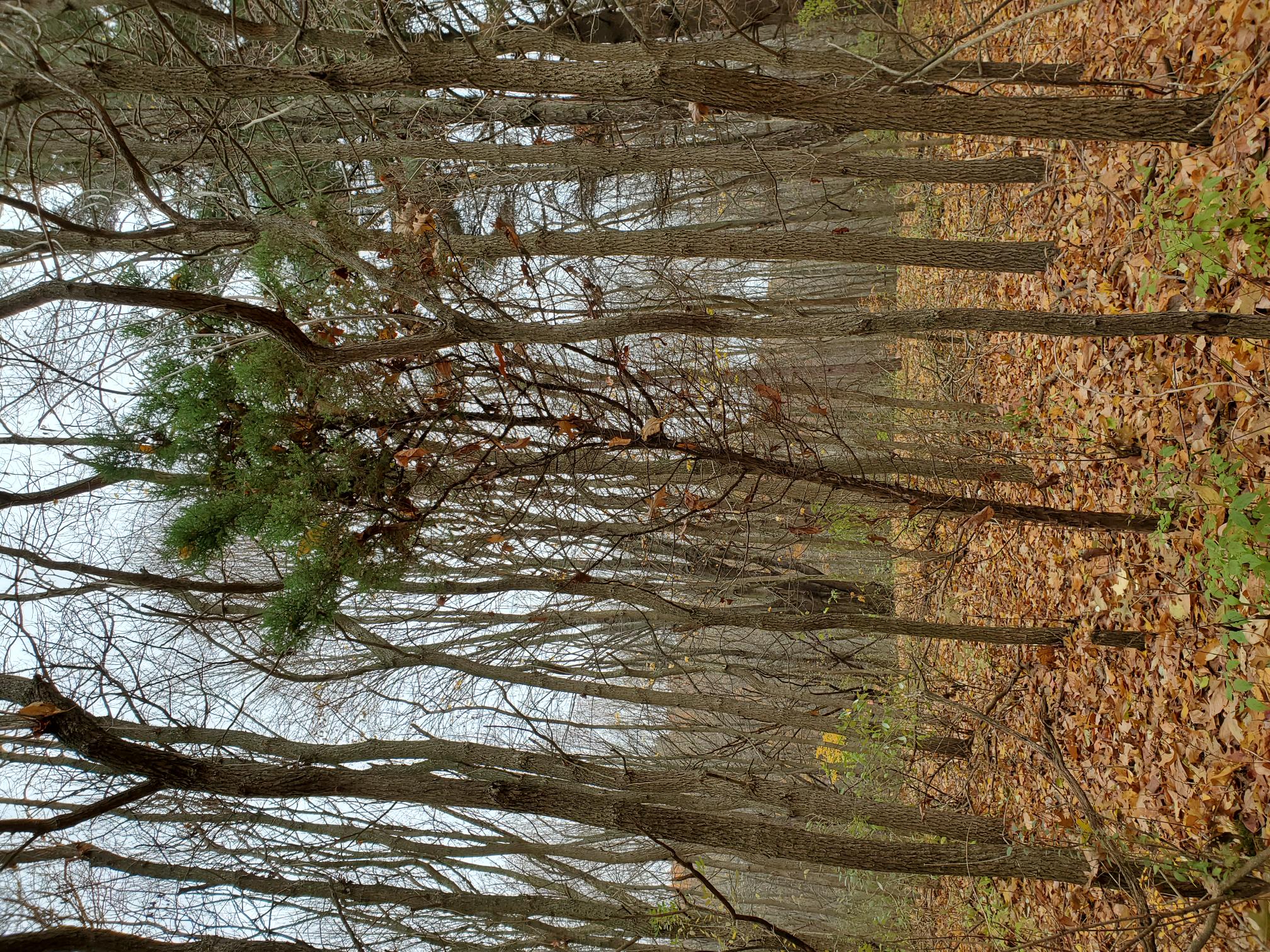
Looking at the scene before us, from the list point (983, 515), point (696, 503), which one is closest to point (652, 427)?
point (696, 503)

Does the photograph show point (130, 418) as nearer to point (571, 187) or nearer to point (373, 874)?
point (373, 874)

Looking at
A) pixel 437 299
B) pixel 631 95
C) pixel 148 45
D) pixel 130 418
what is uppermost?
pixel 148 45

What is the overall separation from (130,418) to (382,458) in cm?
139

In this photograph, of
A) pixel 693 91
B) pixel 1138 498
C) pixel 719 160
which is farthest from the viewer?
pixel 719 160

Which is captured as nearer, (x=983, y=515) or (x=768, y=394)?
(x=983, y=515)

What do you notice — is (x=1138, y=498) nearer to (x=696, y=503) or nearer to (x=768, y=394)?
(x=768, y=394)

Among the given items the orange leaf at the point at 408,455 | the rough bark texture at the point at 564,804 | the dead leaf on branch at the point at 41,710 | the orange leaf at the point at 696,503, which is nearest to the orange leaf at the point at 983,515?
the orange leaf at the point at 696,503

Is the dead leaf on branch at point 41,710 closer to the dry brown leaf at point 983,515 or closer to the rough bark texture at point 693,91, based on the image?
the rough bark texture at point 693,91

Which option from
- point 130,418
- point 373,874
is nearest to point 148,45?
point 130,418

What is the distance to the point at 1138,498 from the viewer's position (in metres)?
4.04

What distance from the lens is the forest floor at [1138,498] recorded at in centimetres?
325

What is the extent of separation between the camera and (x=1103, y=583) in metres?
4.34

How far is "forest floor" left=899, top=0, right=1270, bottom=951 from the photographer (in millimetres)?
3252

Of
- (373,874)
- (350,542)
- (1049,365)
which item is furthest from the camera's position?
(373,874)
